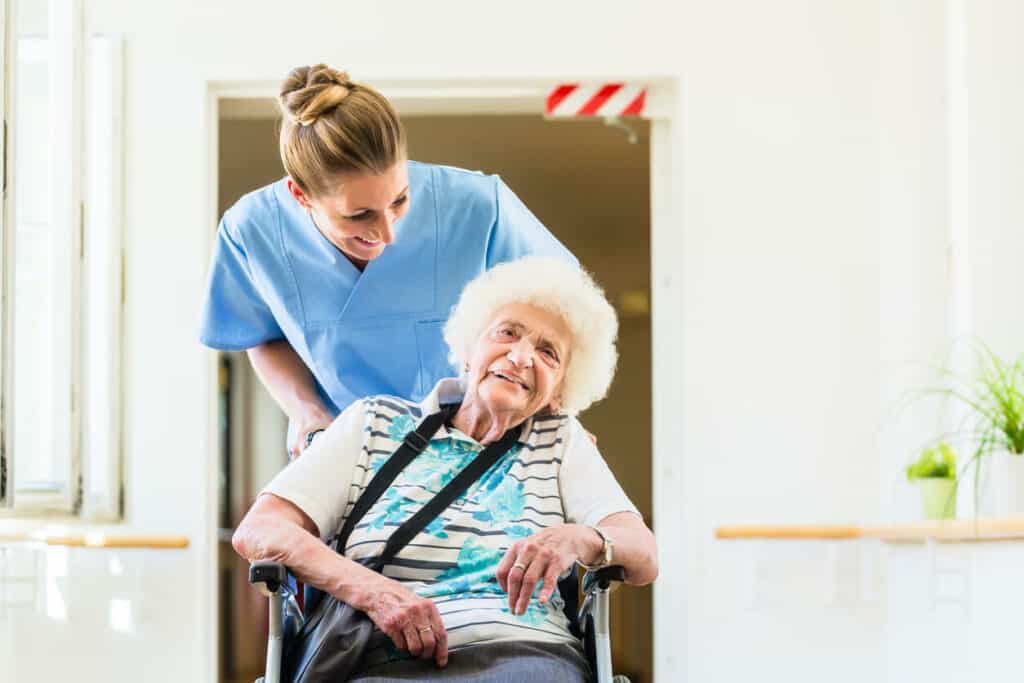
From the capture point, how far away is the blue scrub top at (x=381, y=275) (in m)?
3.03

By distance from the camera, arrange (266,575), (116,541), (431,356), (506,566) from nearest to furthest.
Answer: (266,575) → (506,566) → (431,356) → (116,541)

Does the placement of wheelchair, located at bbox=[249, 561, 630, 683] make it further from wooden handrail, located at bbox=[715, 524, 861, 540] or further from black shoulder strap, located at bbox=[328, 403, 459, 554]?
wooden handrail, located at bbox=[715, 524, 861, 540]

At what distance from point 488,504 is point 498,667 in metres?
0.33

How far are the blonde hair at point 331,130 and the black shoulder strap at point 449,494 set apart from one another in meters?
0.59

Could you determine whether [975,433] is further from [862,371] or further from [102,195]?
[102,195]

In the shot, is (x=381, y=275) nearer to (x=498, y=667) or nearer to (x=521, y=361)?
(x=521, y=361)

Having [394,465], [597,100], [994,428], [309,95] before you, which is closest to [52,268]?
[309,95]

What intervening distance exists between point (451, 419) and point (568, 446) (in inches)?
8.6

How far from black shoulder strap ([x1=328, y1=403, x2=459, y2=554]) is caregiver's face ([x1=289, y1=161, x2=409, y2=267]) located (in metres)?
0.41

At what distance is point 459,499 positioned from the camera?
8.98ft

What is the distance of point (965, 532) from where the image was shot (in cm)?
332

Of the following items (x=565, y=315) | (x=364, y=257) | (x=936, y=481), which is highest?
(x=364, y=257)

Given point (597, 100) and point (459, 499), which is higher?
point (597, 100)

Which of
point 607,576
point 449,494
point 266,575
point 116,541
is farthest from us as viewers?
point 116,541
